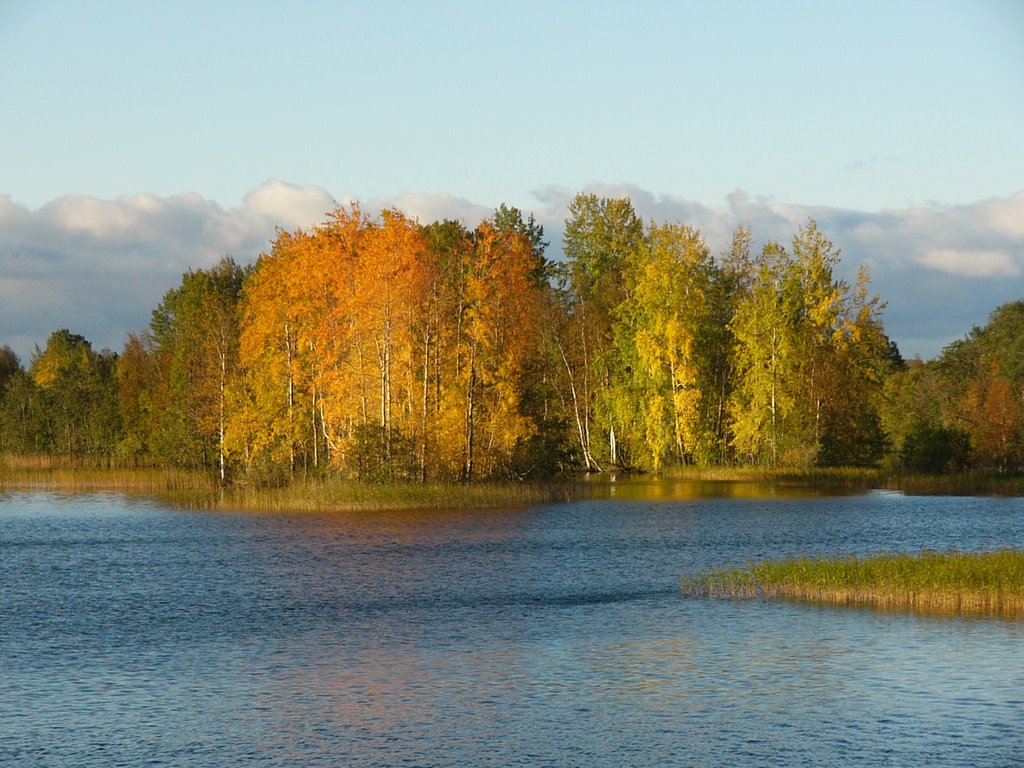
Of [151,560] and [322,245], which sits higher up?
[322,245]

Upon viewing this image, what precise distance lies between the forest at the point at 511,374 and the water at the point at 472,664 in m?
21.5

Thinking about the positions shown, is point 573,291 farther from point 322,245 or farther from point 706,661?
point 706,661

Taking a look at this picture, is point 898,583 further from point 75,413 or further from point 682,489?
point 75,413

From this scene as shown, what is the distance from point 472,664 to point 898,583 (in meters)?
12.0

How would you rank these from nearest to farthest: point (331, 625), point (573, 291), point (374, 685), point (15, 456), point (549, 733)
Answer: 1. point (549, 733)
2. point (374, 685)
3. point (331, 625)
4. point (15, 456)
5. point (573, 291)

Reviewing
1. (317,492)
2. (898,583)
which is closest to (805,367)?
(317,492)

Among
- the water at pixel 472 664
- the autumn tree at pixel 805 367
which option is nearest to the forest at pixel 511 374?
the autumn tree at pixel 805 367

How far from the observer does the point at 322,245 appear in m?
68.0

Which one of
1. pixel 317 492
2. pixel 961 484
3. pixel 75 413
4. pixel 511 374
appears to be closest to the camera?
pixel 317 492

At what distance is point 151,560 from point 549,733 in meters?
25.9

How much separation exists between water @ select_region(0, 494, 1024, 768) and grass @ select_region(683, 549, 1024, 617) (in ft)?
4.04

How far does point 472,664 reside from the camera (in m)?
24.4

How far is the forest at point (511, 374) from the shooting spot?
213 ft

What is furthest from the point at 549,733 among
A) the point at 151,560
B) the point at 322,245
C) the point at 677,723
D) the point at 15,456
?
the point at 15,456
